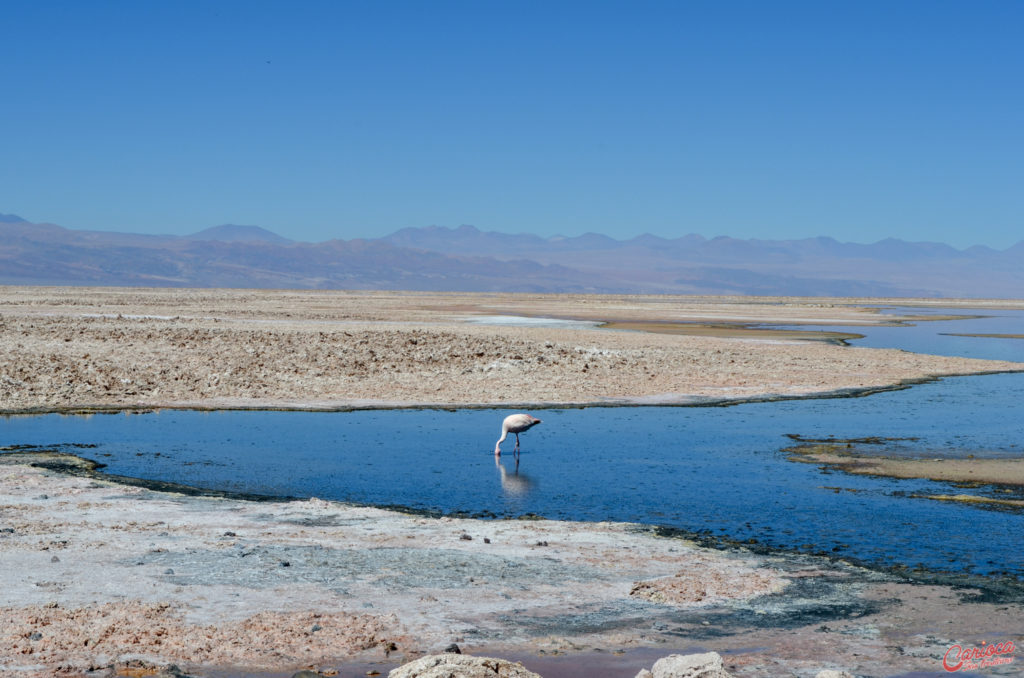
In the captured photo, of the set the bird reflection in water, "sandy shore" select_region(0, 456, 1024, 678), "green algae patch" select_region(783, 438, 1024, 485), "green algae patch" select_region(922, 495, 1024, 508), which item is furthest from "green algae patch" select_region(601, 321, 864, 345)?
"sandy shore" select_region(0, 456, 1024, 678)

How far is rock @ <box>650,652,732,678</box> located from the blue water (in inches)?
239

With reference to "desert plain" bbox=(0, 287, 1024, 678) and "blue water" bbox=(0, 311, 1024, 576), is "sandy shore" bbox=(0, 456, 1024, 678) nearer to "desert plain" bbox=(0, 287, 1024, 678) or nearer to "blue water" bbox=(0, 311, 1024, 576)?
"desert plain" bbox=(0, 287, 1024, 678)

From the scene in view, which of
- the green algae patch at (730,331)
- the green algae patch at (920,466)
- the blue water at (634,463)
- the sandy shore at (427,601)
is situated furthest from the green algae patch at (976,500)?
the green algae patch at (730,331)

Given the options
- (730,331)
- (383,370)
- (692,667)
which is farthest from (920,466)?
(730,331)

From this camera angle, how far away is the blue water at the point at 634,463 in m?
15.9

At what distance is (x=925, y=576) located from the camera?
42.6ft

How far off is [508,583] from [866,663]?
4.10 m

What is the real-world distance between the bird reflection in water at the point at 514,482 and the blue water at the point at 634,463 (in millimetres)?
67

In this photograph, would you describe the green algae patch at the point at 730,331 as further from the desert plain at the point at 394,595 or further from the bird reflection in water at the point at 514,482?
the desert plain at the point at 394,595

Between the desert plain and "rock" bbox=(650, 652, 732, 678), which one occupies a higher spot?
"rock" bbox=(650, 652, 732, 678)

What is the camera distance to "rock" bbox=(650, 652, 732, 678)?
28.2ft

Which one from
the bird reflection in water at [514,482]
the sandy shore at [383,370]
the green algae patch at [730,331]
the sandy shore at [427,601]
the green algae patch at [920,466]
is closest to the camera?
the sandy shore at [427,601]

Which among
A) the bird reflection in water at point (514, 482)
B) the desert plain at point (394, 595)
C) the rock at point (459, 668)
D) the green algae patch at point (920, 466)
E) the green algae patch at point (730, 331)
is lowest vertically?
the bird reflection in water at point (514, 482)

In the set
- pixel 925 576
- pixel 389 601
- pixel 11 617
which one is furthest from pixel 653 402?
pixel 11 617
